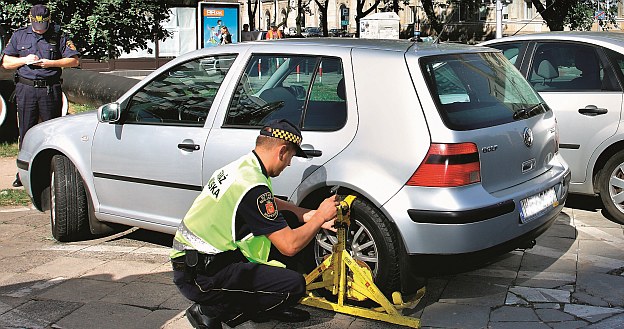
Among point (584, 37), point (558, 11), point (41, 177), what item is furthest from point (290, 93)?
point (558, 11)

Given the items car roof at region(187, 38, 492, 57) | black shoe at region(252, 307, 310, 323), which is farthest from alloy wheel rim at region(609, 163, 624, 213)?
black shoe at region(252, 307, 310, 323)

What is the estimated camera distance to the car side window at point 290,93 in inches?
196

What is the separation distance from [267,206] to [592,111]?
4.21 meters

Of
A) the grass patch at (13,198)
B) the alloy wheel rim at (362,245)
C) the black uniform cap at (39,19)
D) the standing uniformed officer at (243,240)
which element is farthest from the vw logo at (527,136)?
the black uniform cap at (39,19)

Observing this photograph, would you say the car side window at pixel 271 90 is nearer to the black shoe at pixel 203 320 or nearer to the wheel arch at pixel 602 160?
the black shoe at pixel 203 320

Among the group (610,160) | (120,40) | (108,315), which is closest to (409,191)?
(108,315)

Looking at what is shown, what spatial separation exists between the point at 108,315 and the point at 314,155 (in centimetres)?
149

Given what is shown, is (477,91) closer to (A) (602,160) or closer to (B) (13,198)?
(A) (602,160)

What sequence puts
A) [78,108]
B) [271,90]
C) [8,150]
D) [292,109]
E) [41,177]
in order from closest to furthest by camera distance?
[292,109] < [271,90] < [41,177] < [8,150] < [78,108]

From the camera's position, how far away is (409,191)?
4.54 metres

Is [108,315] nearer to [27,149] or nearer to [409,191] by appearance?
[409,191]

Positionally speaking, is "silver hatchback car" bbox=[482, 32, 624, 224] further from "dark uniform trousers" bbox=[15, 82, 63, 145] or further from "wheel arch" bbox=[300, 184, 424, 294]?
"dark uniform trousers" bbox=[15, 82, 63, 145]

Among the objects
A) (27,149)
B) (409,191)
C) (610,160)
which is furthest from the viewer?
(610,160)

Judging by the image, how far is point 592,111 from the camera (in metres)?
7.17
